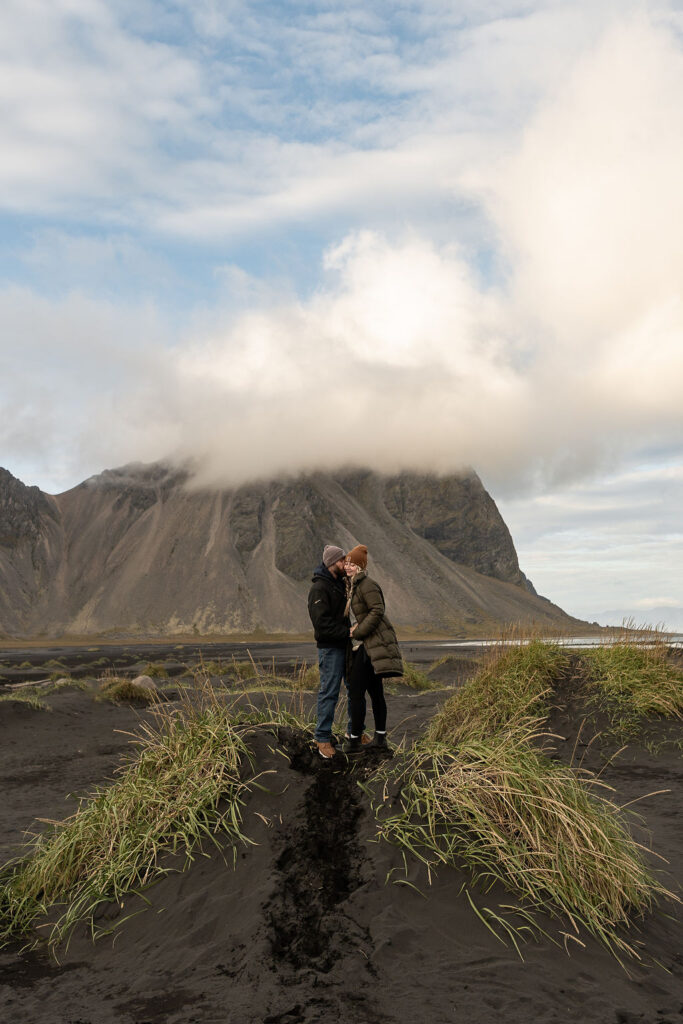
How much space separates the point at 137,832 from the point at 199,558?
102925 mm

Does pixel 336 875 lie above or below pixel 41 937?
above

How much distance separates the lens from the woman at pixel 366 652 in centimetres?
763

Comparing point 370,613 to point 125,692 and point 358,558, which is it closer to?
point 358,558

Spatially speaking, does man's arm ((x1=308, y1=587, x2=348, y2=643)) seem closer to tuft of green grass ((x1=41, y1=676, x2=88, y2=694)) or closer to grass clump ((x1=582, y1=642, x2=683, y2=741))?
grass clump ((x1=582, y1=642, x2=683, y2=741))

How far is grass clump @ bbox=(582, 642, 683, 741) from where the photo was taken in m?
12.7

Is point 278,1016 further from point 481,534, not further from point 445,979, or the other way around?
point 481,534

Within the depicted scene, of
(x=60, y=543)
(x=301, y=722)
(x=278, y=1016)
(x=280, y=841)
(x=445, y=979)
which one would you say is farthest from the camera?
(x=60, y=543)

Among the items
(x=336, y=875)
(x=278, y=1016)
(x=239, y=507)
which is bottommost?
(x=278, y=1016)

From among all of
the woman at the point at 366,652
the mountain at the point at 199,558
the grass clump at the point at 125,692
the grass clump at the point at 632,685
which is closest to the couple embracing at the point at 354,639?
the woman at the point at 366,652

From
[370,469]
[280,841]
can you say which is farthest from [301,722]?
[370,469]

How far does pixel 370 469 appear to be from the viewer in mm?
143750

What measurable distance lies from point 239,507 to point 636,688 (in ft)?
344

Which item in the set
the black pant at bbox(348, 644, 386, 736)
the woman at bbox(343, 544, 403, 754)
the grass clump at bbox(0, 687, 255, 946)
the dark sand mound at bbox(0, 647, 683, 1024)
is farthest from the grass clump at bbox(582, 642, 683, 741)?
the grass clump at bbox(0, 687, 255, 946)

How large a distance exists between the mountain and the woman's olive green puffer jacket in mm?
90292
